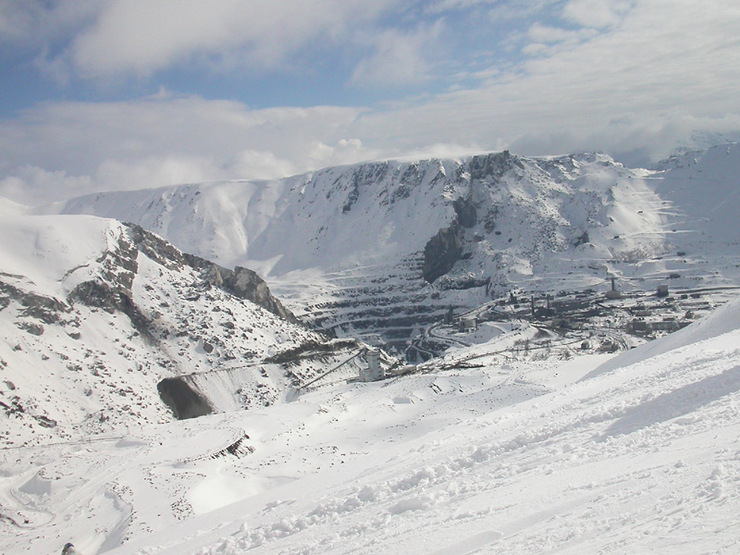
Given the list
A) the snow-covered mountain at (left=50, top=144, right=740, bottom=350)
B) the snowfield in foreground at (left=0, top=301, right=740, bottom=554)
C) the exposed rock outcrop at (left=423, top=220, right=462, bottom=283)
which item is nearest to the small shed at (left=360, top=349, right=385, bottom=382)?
the snowfield in foreground at (left=0, top=301, right=740, bottom=554)

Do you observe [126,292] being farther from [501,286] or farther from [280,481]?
[501,286]

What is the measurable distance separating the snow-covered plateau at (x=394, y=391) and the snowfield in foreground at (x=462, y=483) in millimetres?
67

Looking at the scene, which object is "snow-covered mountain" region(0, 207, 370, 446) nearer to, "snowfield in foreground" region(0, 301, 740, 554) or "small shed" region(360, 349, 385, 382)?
"small shed" region(360, 349, 385, 382)

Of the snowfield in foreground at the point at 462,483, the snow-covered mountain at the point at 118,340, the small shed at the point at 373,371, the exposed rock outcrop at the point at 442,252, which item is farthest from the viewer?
the exposed rock outcrop at the point at 442,252

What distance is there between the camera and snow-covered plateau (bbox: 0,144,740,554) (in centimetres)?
927

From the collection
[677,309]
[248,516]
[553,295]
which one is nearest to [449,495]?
[248,516]

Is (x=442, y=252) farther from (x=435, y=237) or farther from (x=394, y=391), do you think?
(x=394, y=391)

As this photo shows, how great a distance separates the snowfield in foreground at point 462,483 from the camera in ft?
25.1

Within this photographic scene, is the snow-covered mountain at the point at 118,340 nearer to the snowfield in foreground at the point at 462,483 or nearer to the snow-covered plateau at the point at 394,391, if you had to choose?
the snow-covered plateau at the point at 394,391

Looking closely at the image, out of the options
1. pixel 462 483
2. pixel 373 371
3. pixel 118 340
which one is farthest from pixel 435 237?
pixel 462 483

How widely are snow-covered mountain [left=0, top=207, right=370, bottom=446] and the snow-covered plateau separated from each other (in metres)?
0.26

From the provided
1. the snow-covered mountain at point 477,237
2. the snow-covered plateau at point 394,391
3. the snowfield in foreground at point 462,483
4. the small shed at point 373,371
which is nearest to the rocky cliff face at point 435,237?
the snow-covered mountain at point 477,237

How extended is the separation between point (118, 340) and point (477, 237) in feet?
359

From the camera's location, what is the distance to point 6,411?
4075cm
